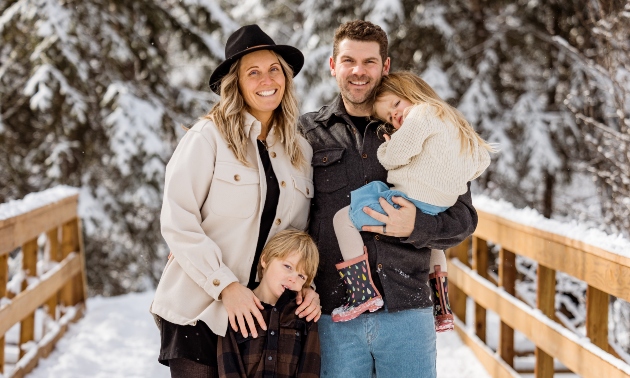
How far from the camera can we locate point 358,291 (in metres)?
2.86

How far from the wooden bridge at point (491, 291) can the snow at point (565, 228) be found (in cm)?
3

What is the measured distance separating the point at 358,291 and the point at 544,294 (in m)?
1.48

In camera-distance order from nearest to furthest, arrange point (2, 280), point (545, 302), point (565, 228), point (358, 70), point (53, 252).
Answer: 1. point (358, 70)
2. point (565, 228)
3. point (545, 302)
4. point (2, 280)
5. point (53, 252)

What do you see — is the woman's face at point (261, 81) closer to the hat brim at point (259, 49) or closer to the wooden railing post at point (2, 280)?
the hat brim at point (259, 49)

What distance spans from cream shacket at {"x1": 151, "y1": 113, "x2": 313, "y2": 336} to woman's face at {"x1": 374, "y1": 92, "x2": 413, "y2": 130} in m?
0.48

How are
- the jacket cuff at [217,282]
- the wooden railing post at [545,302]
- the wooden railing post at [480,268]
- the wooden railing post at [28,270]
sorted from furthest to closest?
the wooden railing post at [480,268] → the wooden railing post at [28,270] → the wooden railing post at [545,302] → the jacket cuff at [217,282]

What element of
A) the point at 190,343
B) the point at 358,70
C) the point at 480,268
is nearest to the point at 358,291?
the point at 190,343

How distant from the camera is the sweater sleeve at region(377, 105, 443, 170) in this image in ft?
9.35

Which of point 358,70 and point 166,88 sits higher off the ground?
point 166,88

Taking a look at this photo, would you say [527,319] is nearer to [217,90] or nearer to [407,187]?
[407,187]

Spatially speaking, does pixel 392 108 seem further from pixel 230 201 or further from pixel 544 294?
pixel 544 294

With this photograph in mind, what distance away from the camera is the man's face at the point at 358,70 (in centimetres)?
314

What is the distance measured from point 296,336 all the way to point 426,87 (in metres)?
1.13

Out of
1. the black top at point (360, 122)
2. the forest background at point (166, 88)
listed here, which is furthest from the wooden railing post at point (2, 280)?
the forest background at point (166, 88)
